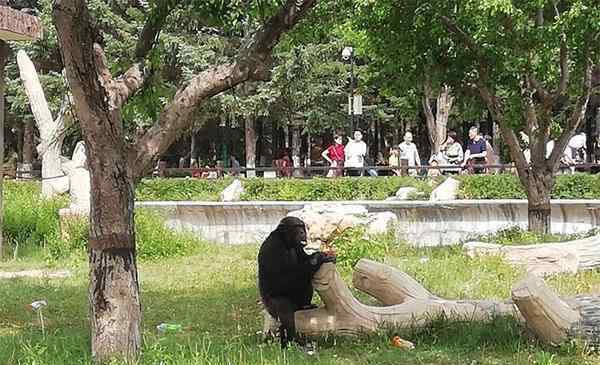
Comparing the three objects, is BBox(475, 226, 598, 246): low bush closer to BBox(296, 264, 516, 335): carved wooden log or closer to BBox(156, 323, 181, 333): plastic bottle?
BBox(296, 264, 516, 335): carved wooden log

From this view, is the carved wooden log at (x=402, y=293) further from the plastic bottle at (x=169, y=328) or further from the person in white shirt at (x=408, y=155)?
the person in white shirt at (x=408, y=155)

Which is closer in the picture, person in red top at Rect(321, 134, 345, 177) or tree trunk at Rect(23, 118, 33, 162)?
person in red top at Rect(321, 134, 345, 177)

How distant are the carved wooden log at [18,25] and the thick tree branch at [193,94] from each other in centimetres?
536

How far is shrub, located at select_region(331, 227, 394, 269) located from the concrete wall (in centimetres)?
226

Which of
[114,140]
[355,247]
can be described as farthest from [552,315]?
[355,247]

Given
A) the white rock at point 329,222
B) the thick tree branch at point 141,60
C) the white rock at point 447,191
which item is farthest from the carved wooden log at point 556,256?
the white rock at point 447,191

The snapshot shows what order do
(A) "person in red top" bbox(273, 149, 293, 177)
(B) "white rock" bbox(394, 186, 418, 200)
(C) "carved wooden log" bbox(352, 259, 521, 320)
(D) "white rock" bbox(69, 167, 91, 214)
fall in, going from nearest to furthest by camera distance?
1. (C) "carved wooden log" bbox(352, 259, 521, 320)
2. (D) "white rock" bbox(69, 167, 91, 214)
3. (B) "white rock" bbox(394, 186, 418, 200)
4. (A) "person in red top" bbox(273, 149, 293, 177)

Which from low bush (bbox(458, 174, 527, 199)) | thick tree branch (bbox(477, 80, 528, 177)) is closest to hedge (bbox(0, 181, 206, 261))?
thick tree branch (bbox(477, 80, 528, 177))

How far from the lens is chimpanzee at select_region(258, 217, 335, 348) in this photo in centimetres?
652

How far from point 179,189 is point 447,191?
6.93 metres

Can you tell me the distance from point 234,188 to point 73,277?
9192 millimetres

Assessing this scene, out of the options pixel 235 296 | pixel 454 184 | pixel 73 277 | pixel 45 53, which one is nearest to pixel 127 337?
pixel 235 296

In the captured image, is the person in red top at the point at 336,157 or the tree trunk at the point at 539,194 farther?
the person in red top at the point at 336,157

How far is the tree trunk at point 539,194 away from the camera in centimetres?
1251
